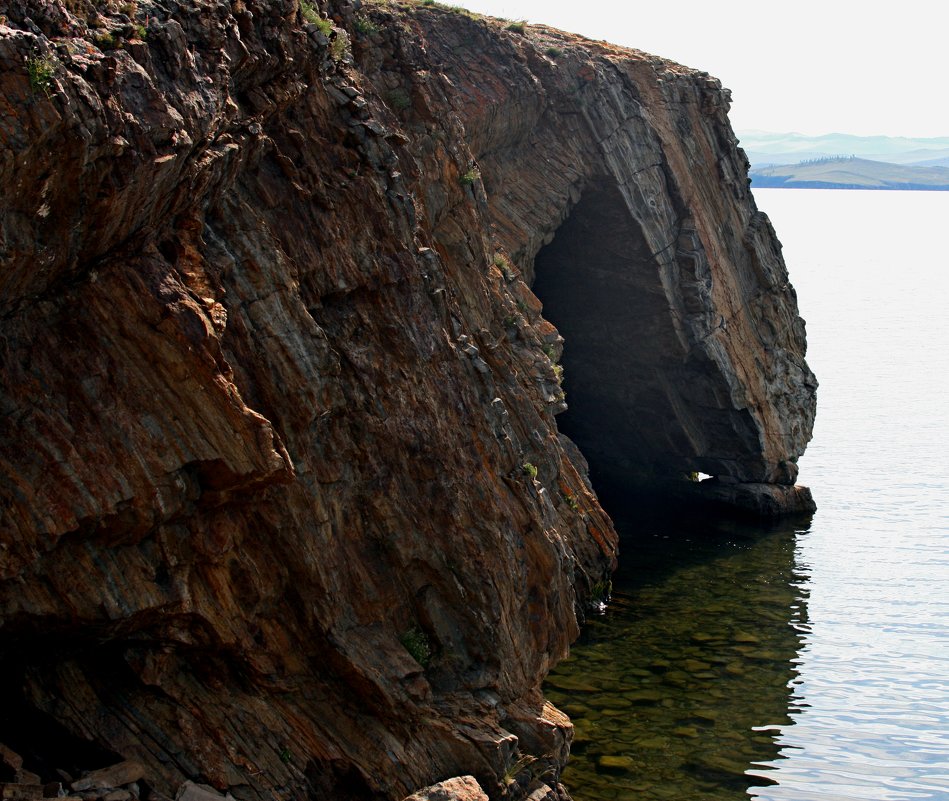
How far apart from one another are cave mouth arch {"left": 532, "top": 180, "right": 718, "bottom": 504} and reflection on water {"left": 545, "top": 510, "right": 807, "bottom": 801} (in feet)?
18.1

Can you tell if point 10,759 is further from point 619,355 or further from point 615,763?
point 619,355

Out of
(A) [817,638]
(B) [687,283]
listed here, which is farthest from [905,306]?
(A) [817,638]

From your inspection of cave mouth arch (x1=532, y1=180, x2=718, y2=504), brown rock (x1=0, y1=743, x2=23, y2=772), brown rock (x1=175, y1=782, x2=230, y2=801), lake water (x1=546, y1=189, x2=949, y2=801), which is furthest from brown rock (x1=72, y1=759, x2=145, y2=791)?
cave mouth arch (x1=532, y1=180, x2=718, y2=504)

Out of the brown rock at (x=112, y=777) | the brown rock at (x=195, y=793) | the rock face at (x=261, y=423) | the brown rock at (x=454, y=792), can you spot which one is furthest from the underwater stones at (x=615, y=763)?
the brown rock at (x=112, y=777)

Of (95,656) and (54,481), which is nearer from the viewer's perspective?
(54,481)

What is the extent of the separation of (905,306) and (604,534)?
257 feet

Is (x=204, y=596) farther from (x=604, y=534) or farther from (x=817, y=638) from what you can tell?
(x=817, y=638)

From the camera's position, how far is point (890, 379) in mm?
65688

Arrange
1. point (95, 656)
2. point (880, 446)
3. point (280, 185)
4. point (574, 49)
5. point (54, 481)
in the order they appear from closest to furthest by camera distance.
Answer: point (54, 481) < point (95, 656) < point (280, 185) < point (574, 49) < point (880, 446)

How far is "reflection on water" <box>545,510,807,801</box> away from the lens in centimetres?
2139

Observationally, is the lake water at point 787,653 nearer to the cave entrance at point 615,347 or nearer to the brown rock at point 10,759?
the cave entrance at point 615,347

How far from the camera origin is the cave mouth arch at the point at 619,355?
36.4 metres

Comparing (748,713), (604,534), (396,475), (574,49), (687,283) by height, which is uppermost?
(574,49)

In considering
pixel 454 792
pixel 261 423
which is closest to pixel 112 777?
pixel 261 423
